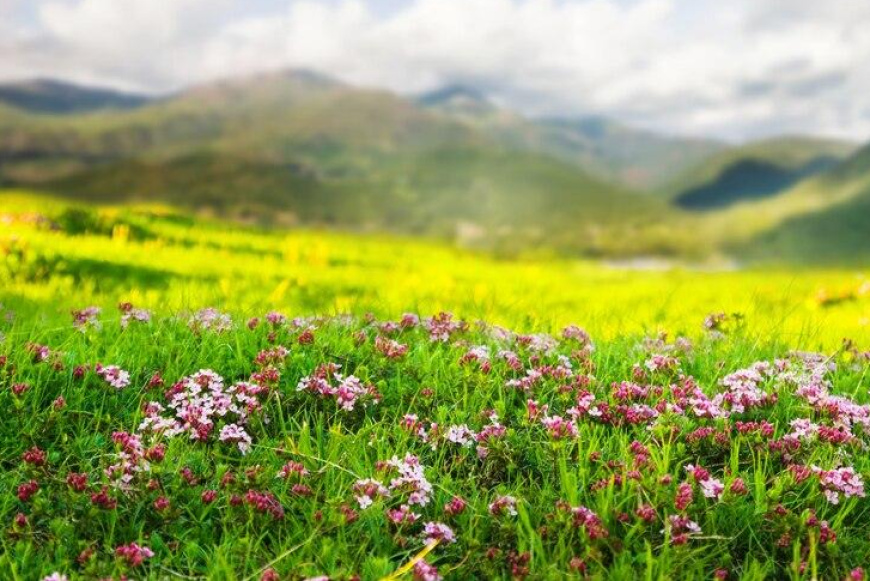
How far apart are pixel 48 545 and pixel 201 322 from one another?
262 cm

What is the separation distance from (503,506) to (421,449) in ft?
2.74

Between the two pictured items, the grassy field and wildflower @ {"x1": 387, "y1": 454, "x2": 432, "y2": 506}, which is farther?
wildflower @ {"x1": 387, "y1": 454, "x2": 432, "y2": 506}

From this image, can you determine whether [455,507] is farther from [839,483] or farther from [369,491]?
[839,483]

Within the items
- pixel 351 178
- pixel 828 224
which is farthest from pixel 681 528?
pixel 828 224

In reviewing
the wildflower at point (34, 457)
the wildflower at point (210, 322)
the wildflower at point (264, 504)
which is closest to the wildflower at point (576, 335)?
the wildflower at point (210, 322)

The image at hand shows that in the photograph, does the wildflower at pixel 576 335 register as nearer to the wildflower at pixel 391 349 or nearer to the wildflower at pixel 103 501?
the wildflower at pixel 391 349

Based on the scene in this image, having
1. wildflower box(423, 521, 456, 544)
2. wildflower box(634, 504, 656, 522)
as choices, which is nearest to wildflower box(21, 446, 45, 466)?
wildflower box(423, 521, 456, 544)

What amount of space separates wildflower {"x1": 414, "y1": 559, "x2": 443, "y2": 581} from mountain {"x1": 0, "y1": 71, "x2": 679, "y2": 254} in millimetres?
29786

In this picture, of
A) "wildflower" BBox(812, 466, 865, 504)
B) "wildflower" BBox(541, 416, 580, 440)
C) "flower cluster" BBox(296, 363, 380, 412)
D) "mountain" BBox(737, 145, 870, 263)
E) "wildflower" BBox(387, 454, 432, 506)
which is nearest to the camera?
"wildflower" BBox(387, 454, 432, 506)

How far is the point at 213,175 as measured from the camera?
45.1m

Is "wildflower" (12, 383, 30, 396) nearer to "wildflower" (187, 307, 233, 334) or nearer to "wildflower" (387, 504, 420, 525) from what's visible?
"wildflower" (187, 307, 233, 334)

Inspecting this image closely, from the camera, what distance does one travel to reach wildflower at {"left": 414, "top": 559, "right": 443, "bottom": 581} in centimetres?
357

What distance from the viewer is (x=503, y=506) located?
13.4ft

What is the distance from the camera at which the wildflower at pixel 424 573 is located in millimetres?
3570
